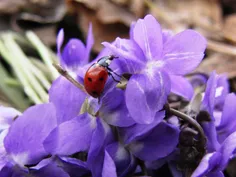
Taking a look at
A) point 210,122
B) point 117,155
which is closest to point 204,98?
point 210,122

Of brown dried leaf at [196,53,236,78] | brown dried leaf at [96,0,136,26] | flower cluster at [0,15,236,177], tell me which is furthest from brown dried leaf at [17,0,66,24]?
flower cluster at [0,15,236,177]

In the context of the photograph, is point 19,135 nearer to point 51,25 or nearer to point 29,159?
point 29,159

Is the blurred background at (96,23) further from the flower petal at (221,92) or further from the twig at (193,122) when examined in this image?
the twig at (193,122)

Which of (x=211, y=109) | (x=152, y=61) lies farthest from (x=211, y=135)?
(x=152, y=61)

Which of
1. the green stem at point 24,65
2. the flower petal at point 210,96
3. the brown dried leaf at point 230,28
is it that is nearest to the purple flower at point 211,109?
the flower petal at point 210,96

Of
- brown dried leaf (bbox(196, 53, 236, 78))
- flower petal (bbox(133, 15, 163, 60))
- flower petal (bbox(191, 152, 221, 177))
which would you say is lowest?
brown dried leaf (bbox(196, 53, 236, 78))

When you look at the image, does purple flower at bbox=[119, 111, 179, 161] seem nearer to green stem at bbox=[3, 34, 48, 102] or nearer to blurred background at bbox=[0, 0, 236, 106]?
green stem at bbox=[3, 34, 48, 102]
